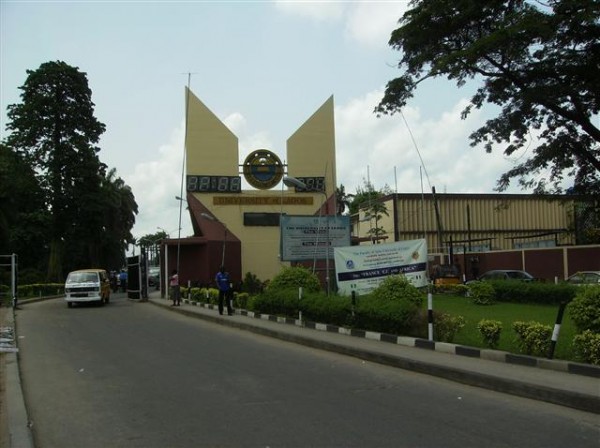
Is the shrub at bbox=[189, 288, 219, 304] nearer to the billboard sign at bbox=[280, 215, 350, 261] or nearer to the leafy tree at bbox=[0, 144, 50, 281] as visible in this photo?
the billboard sign at bbox=[280, 215, 350, 261]

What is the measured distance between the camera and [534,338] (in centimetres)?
988

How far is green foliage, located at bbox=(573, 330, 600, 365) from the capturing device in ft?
28.8

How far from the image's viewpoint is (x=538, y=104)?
942 inches

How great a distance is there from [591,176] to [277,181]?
56.6 feet

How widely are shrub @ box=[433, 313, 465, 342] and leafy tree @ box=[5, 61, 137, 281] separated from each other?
3443 centimetres

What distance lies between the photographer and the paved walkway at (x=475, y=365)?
25.2 feet

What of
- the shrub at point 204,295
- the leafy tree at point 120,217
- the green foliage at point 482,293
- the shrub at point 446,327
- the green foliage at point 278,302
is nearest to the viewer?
the shrub at point 446,327

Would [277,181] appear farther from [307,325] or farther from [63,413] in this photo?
[63,413]

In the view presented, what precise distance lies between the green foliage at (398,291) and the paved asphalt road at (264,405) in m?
2.90

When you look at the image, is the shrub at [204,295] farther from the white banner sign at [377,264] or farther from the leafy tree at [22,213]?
the leafy tree at [22,213]

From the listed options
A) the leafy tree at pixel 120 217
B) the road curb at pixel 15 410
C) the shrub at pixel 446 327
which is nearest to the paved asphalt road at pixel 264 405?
the road curb at pixel 15 410

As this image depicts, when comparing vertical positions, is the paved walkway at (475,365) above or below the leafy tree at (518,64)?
below

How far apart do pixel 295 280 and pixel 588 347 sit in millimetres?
12198

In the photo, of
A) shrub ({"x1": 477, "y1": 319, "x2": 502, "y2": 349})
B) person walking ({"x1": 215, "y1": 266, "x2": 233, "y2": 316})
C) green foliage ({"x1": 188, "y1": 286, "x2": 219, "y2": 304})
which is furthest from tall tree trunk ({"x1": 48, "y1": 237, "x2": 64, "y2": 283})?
shrub ({"x1": 477, "y1": 319, "x2": 502, "y2": 349})
